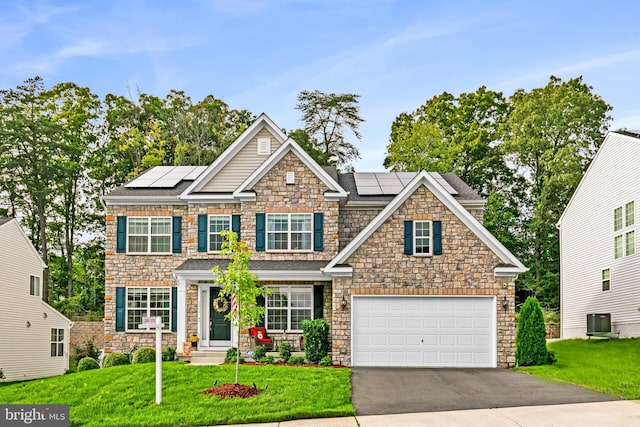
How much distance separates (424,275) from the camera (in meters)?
24.5

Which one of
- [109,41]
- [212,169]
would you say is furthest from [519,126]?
[109,41]

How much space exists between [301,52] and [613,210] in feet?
50.6

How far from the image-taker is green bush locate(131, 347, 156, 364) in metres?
25.4

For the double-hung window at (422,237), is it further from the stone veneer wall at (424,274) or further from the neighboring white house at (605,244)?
the neighboring white house at (605,244)

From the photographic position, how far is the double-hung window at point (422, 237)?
2453 cm

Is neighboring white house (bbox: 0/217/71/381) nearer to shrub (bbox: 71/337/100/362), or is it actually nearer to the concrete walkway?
shrub (bbox: 71/337/100/362)

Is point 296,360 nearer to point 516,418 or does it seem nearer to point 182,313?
point 182,313

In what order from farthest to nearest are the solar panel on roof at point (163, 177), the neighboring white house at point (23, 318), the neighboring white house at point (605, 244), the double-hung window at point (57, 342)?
the double-hung window at point (57, 342), the neighboring white house at point (23, 318), the neighboring white house at point (605, 244), the solar panel on roof at point (163, 177)

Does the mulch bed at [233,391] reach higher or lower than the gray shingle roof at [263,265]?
lower

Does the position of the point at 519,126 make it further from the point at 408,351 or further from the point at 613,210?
the point at 408,351

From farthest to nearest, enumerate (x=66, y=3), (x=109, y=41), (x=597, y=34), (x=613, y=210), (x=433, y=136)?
1. (x=433, y=136)
2. (x=613, y=210)
3. (x=109, y=41)
4. (x=597, y=34)
5. (x=66, y=3)

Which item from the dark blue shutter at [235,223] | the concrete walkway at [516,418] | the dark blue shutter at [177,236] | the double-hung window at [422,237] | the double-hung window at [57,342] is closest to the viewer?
the concrete walkway at [516,418]

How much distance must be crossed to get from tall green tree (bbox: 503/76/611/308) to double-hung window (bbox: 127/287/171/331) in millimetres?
22872

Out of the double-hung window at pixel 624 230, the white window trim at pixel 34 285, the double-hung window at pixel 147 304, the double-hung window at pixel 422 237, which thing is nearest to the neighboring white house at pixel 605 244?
the double-hung window at pixel 624 230
